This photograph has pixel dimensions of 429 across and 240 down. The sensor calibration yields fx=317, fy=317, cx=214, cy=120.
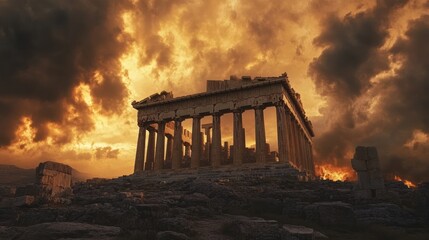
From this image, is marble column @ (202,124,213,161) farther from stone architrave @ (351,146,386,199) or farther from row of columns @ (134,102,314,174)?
stone architrave @ (351,146,386,199)

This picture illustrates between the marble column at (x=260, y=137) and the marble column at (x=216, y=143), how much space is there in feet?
13.3

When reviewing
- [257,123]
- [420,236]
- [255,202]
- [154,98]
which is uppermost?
[154,98]

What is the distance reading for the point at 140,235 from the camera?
29.3ft

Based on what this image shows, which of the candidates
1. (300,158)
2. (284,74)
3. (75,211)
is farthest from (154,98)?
(75,211)

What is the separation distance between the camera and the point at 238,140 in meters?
30.8

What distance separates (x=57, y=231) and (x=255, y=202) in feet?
25.7

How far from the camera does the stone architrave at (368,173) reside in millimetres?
15312

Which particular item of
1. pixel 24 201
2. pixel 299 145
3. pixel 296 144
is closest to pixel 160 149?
pixel 296 144

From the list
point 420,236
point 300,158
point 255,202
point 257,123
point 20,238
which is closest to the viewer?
point 20,238

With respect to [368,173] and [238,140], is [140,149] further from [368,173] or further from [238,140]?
[368,173]

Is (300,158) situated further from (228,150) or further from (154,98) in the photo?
(154,98)

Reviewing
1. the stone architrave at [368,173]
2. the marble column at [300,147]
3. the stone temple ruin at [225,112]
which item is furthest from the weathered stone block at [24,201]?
the marble column at [300,147]

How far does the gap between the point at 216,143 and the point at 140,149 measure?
31.7ft

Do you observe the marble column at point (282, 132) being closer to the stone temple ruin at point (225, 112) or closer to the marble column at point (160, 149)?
the stone temple ruin at point (225, 112)
